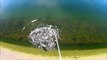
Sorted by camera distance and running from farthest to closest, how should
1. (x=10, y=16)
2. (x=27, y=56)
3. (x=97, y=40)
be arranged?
(x=10, y=16)
(x=97, y=40)
(x=27, y=56)

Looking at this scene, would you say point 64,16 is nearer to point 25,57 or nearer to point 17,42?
point 17,42

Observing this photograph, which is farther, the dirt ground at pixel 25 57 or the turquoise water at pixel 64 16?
the turquoise water at pixel 64 16

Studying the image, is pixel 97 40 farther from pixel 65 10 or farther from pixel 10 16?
pixel 10 16

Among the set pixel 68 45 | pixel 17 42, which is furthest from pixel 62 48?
pixel 17 42

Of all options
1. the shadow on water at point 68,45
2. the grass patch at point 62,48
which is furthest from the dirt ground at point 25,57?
the shadow on water at point 68,45

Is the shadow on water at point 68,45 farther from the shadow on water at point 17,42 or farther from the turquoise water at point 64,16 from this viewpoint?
the turquoise water at point 64,16

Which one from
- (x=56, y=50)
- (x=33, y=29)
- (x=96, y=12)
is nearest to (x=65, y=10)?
(x=96, y=12)
